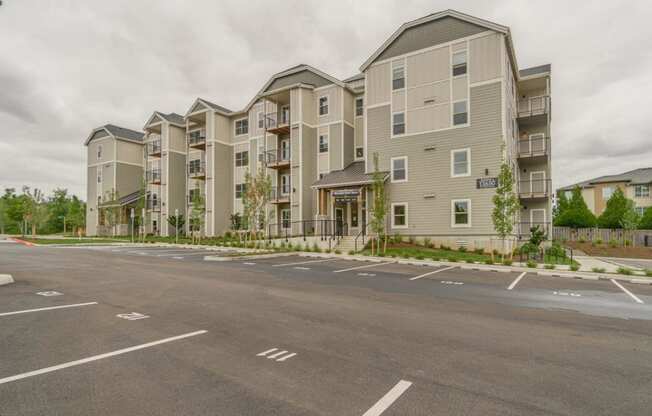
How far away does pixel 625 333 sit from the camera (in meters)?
5.55

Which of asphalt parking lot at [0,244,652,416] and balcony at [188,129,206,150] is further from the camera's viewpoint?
balcony at [188,129,206,150]

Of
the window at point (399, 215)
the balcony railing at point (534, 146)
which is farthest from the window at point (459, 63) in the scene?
the window at point (399, 215)

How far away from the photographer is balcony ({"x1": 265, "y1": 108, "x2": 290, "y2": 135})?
29364 millimetres

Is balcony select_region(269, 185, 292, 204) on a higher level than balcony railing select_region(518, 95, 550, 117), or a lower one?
lower

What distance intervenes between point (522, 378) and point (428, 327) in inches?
78.5

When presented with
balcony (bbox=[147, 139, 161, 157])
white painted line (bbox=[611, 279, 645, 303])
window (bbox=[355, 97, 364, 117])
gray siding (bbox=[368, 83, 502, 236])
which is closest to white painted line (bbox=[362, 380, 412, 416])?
white painted line (bbox=[611, 279, 645, 303])

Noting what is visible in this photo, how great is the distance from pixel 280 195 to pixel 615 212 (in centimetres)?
3619

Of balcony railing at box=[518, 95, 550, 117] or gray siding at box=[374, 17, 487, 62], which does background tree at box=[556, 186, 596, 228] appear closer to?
balcony railing at box=[518, 95, 550, 117]

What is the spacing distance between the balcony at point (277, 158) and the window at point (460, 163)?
1366 cm

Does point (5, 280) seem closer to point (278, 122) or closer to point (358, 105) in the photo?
point (278, 122)

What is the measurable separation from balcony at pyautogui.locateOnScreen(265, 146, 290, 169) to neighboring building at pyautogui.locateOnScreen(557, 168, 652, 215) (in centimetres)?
4018

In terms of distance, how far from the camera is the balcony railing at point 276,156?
2962cm

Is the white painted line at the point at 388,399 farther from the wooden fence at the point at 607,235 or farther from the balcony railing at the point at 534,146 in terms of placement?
the wooden fence at the point at 607,235

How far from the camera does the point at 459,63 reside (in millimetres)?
21734
